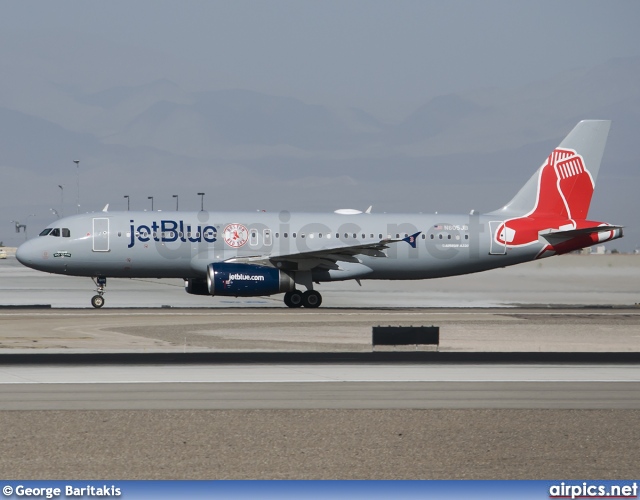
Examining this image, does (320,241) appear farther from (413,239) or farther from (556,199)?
(556,199)

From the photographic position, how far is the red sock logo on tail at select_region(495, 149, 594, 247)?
44625 mm

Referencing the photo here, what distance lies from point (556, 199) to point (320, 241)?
1148cm

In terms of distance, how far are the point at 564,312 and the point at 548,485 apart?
3024cm

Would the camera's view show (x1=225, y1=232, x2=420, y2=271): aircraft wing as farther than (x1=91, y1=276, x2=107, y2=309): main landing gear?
No

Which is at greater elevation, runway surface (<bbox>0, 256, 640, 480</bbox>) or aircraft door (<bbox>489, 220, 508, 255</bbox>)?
aircraft door (<bbox>489, 220, 508, 255</bbox>)

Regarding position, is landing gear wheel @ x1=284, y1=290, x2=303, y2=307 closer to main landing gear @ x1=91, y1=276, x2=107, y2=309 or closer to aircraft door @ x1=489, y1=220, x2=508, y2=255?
main landing gear @ x1=91, y1=276, x2=107, y2=309

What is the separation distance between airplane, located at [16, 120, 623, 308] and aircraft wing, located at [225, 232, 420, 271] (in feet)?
0.17

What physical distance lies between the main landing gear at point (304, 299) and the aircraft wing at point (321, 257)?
1105mm

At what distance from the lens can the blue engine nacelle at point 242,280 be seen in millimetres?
38219

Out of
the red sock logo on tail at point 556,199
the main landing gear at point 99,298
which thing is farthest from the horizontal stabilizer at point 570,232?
the main landing gear at point 99,298

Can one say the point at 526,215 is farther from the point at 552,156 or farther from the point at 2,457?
the point at 2,457

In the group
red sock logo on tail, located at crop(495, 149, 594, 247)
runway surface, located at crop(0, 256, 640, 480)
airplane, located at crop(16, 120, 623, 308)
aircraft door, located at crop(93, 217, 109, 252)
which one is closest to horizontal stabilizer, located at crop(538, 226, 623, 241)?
airplane, located at crop(16, 120, 623, 308)

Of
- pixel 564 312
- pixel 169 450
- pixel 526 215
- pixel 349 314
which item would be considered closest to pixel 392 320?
pixel 349 314

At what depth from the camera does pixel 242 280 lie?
1515 inches
